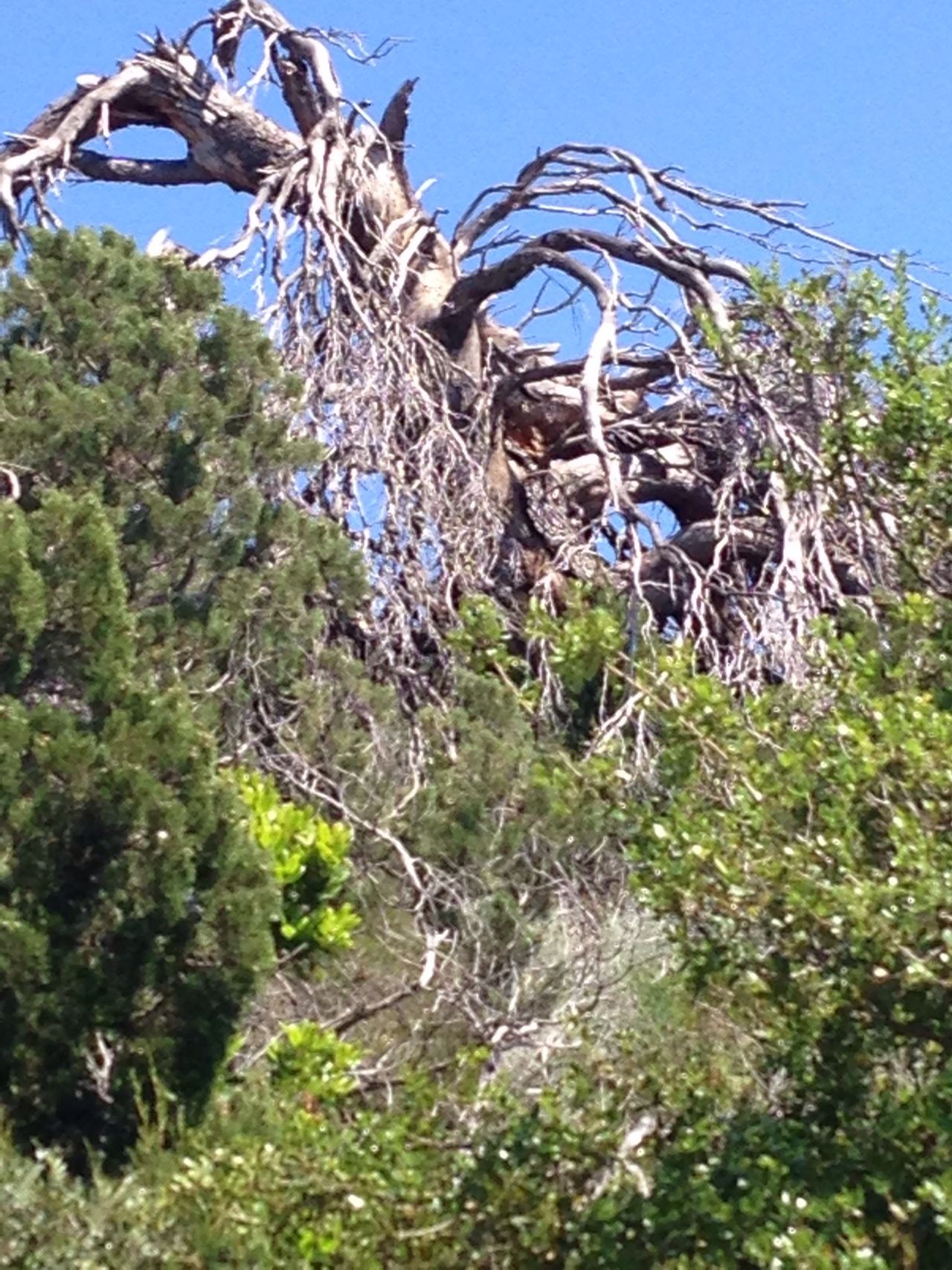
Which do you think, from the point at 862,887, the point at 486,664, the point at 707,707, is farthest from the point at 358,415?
the point at 862,887

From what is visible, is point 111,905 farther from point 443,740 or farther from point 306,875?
point 443,740

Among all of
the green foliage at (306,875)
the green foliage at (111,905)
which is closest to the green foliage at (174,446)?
the green foliage at (306,875)

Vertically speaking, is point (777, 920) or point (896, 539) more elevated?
point (896, 539)

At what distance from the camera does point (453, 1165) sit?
15.9 ft

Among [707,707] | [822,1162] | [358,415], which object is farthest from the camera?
[358,415]

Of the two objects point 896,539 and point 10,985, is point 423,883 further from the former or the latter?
point 896,539

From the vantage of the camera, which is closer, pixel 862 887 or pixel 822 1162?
Result: pixel 862 887

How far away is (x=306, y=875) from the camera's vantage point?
784cm

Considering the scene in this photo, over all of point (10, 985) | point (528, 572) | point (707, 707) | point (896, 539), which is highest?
point (528, 572)

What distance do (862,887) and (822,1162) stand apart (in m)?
0.70

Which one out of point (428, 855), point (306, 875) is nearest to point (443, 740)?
point (428, 855)

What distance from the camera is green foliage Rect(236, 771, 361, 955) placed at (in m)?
7.74

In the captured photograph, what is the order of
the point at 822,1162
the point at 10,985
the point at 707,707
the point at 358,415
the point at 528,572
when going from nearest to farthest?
the point at 822,1162, the point at 707,707, the point at 10,985, the point at 358,415, the point at 528,572

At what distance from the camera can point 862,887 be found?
3977mm
